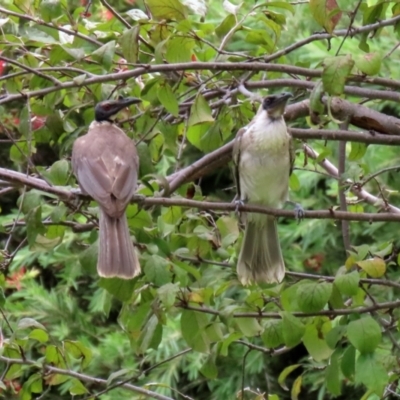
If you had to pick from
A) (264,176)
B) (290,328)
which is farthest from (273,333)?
(264,176)

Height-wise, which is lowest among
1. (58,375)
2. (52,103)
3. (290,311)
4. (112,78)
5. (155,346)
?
(58,375)

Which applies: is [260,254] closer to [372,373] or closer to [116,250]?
[116,250]

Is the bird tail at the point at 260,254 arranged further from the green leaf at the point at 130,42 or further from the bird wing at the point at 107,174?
the green leaf at the point at 130,42

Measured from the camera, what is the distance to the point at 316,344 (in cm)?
296

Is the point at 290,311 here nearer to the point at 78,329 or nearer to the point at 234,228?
the point at 234,228

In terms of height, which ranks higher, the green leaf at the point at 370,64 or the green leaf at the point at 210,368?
the green leaf at the point at 370,64

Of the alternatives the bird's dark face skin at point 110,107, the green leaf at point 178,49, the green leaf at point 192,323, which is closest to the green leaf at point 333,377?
the green leaf at point 192,323

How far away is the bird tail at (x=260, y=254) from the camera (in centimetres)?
343

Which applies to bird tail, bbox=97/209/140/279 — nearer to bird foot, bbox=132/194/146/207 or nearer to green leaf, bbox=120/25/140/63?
bird foot, bbox=132/194/146/207

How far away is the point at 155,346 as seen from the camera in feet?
9.73

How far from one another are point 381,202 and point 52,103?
119 cm

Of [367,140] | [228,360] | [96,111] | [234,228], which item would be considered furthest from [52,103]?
[228,360]

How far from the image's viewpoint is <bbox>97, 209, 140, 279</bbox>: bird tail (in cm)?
285

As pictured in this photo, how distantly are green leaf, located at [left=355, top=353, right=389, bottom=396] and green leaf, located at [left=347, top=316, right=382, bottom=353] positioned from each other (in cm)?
4
